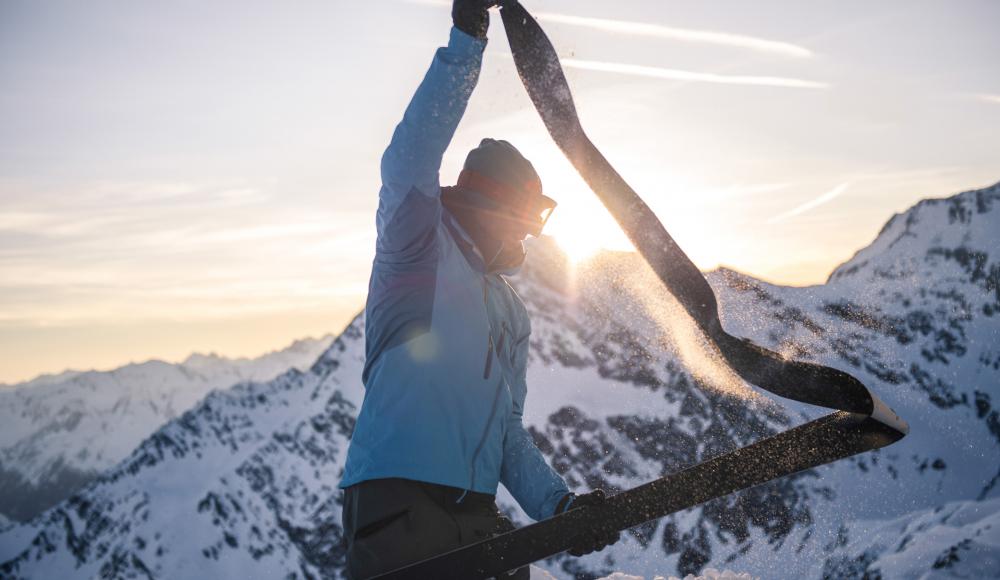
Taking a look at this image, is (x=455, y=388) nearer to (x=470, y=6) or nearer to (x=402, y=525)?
(x=402, y=525)

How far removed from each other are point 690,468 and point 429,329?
4.38 ft

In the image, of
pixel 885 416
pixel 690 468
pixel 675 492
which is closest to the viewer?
pixel 885 416

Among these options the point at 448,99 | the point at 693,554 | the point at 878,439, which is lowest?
the point at 693,554

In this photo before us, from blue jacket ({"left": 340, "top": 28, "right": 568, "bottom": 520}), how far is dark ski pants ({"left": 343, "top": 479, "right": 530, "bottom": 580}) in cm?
7

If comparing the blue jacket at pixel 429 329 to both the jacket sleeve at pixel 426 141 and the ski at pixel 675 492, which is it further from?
the ski at pixel 675 492

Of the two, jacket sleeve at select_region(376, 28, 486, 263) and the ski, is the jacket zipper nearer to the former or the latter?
the ski

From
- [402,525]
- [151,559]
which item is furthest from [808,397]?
[151,559]

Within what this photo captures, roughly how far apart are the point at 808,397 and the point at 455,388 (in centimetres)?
155

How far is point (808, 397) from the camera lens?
2629mm

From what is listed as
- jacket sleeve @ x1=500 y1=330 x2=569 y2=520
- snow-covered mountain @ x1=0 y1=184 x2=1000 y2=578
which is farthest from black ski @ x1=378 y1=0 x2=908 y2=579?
snow-covered mountain @ x1=0 y1=184 x2=1000 y2=578

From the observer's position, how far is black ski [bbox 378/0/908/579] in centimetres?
262

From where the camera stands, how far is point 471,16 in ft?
9.64

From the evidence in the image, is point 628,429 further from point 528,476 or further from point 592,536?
point 592,536

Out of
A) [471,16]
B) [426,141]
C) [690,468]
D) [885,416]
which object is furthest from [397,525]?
[471,16]
